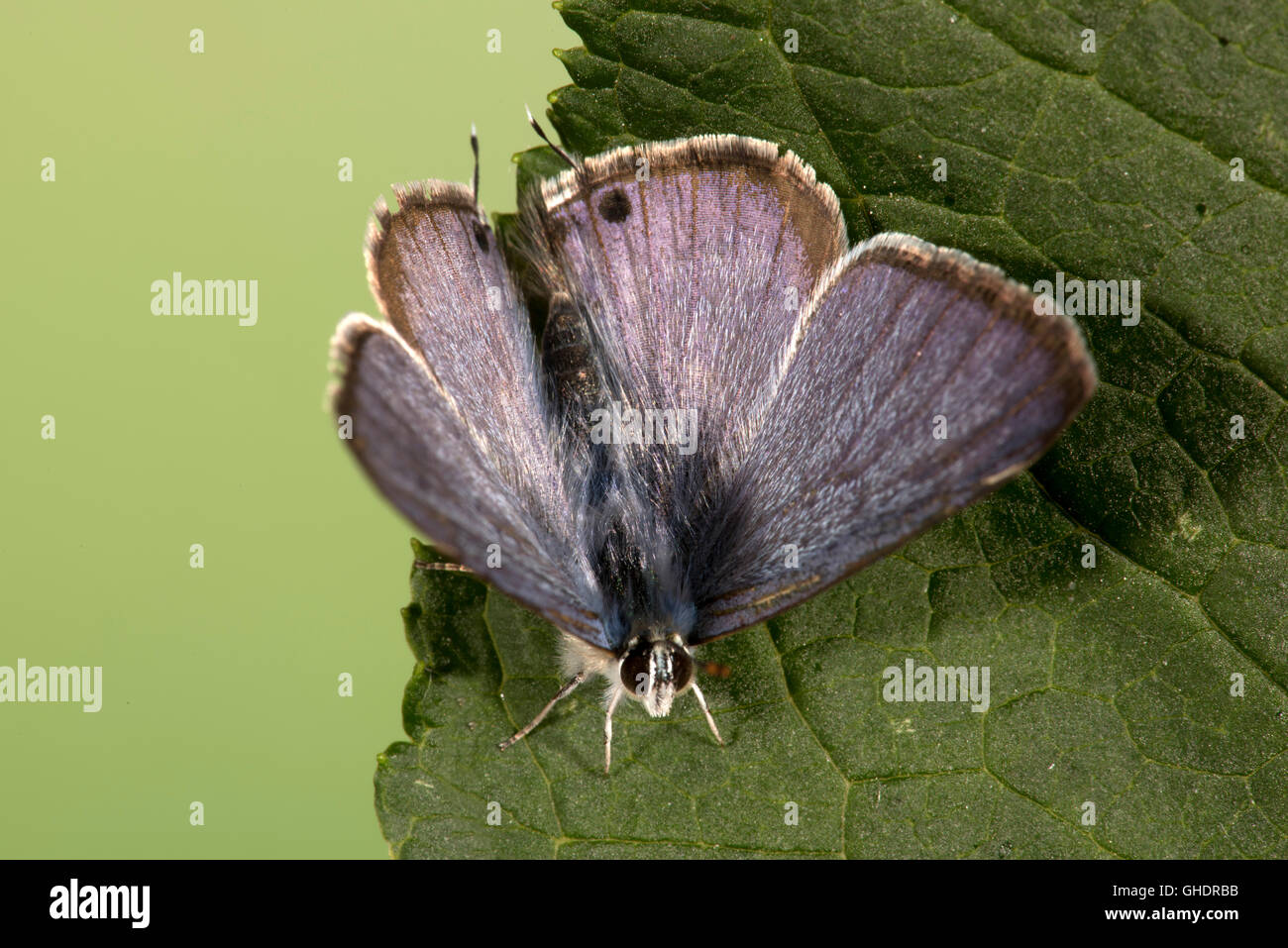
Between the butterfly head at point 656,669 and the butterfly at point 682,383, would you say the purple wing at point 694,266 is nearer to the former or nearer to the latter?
the butterfly at point 682,383

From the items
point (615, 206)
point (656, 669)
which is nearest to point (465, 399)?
point (615, 206)

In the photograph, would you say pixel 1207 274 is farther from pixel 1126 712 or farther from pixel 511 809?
pixel 511 809

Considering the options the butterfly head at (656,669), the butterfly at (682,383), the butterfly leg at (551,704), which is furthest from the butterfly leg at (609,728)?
the butterfly head at (656,669)

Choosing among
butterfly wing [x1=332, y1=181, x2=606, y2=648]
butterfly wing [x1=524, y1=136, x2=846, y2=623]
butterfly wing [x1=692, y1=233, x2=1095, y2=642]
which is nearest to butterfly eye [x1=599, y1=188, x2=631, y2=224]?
butterfly wing [x1=524, y1=136, x2=846, y2=623]

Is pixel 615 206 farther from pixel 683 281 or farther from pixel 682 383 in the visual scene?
pixel 682 383

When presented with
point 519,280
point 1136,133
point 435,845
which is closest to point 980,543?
point 1136,133

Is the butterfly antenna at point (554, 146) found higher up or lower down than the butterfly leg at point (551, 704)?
higher up
